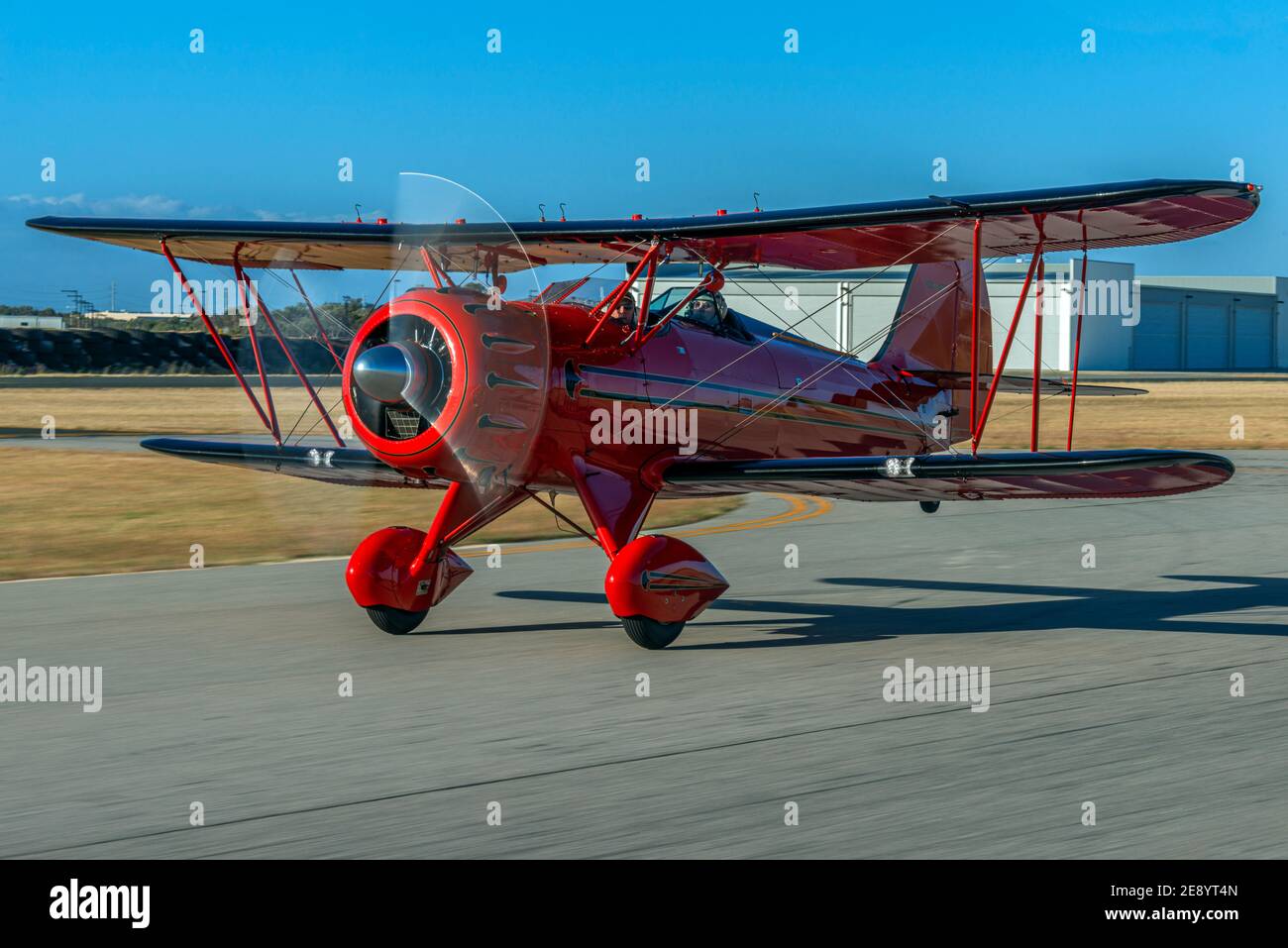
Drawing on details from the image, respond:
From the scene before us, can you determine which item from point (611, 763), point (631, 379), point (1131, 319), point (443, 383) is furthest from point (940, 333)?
point (1131, 319)

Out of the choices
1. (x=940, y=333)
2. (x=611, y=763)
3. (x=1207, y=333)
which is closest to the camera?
(x=611, y=763)

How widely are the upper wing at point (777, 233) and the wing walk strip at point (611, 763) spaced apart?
289 centimetres

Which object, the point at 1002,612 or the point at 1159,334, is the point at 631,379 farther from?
the point at 1159,334

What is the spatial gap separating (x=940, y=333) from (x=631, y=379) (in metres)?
4.78

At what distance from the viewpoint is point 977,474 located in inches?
331

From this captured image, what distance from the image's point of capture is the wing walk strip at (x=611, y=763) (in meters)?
4.91

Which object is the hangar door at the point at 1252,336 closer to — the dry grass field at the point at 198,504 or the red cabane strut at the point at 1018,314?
the dry grass field at the point at 198,504

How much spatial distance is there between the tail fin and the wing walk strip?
17.8 feet

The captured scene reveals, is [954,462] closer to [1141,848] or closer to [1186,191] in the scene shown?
[1186,191]

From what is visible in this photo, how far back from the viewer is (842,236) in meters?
10.2

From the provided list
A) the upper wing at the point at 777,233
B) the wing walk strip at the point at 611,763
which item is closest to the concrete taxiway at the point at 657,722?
the wing walk strip at the point at 611,763

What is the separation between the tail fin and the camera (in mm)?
12898

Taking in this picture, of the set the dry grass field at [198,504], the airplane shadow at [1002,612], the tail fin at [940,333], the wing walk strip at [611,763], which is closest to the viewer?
the wing walk strip at [611,763]
